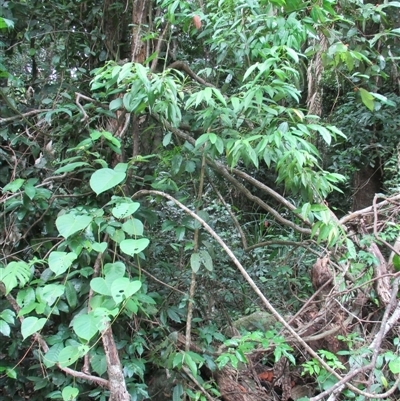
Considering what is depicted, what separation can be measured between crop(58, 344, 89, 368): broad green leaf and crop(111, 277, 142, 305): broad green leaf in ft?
0.62

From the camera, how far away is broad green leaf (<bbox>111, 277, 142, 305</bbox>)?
1303 millimetres

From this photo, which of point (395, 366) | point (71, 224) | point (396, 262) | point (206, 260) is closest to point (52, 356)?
point (71, 224)

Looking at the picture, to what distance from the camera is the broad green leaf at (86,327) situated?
1328mm

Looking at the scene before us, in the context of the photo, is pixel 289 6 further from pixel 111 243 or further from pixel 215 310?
pixel 215 310

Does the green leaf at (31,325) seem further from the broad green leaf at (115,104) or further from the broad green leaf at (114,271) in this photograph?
the broad green leaf at (115,104)

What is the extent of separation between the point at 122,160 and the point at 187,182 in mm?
372

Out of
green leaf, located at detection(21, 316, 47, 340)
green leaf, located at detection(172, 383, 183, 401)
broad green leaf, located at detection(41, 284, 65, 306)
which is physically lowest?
green leaf, located at detection(172, 383, 183, 401)

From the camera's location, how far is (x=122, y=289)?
133 centimetres

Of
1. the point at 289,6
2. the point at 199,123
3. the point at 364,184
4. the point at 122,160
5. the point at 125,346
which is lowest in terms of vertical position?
the point at 364,184

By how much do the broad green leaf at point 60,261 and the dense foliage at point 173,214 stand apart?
11 mm

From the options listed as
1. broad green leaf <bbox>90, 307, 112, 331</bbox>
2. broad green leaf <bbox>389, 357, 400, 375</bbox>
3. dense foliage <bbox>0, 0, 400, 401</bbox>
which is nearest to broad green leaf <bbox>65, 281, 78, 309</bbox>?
dense foliage <bbox>0, 0, 400, 401</bbox>

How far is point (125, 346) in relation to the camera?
1912mm

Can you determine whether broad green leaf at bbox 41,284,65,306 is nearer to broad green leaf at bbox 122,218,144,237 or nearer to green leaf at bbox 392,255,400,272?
broad green leaf at bbox 122,218,144,237

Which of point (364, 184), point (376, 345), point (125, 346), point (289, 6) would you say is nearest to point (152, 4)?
point (289, 6)
